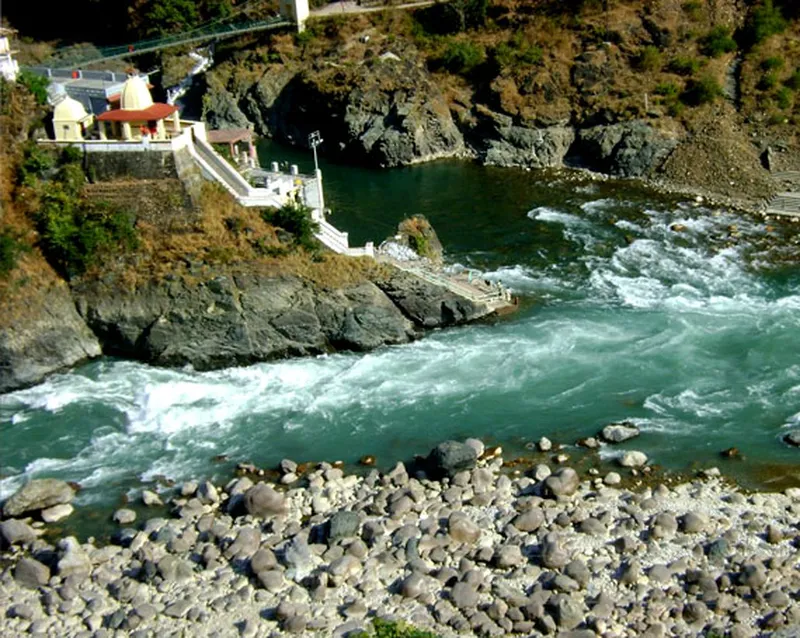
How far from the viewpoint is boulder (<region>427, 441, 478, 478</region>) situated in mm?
31812

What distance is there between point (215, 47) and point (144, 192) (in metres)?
43.6

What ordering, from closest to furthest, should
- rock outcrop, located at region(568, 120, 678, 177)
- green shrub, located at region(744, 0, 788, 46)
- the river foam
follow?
the river foam < rock outcrop, located at region(568, 120, 678, 177) < green shrub, located at region(744, 0, 788, 46)

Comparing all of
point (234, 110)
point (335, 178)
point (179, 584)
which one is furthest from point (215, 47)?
point (179, 584)

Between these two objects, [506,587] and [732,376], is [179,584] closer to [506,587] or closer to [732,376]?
[506,587]

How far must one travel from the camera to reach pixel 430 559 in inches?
1098

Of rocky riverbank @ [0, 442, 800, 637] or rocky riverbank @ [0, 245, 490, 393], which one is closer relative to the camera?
rocky riverbank @ [0, 442, 800, 637]

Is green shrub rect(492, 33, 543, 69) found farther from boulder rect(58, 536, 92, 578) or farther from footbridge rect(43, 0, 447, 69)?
boulder rect(58, 536, 92, 578)

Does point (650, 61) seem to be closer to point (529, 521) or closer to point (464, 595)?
point (529, 521)

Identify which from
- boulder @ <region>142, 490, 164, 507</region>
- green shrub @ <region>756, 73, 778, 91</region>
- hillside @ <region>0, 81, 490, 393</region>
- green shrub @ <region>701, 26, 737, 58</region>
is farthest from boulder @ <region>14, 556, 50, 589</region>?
green shrub @ <region>701, 26, 737, 58</region>

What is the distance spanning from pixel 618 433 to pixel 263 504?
12.9m

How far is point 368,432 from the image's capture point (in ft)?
115

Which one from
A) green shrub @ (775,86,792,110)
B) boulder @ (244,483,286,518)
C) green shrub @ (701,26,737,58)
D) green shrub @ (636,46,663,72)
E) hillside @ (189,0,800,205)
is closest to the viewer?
boulder @ (244,483,286,518)

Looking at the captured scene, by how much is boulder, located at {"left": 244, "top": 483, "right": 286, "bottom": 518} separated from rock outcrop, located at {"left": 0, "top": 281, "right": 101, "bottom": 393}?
13.5 metres

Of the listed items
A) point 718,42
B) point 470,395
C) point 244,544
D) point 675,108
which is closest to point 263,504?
point 244,544
